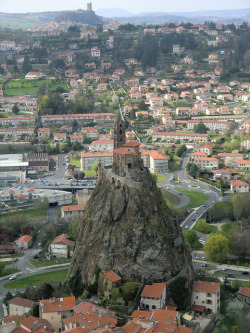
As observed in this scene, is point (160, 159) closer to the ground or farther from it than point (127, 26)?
closer to the ground

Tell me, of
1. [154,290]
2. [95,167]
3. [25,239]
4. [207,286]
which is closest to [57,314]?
[154,290]

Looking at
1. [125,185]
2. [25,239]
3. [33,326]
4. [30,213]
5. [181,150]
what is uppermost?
[125,185]

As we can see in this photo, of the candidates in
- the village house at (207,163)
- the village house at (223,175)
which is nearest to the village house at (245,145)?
the village house at (207,163)

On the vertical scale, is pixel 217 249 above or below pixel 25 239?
above

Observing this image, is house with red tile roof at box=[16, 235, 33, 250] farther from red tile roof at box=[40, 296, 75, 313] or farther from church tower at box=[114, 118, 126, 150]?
red tile roof at box=[40, 296, 75, 313]

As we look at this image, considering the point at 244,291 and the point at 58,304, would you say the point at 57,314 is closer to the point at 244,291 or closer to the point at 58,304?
the point at 58,304

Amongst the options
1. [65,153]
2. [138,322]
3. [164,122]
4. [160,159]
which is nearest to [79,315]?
[138,322]

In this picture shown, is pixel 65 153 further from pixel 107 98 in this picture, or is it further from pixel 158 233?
pixel 158 233

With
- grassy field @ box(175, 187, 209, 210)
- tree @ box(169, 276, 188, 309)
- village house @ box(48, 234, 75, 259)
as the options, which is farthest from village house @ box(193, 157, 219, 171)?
tree @ box(169, 276, 188, 309)
